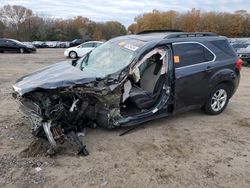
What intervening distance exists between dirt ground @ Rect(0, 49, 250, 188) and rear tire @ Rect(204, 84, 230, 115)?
0.36 metres

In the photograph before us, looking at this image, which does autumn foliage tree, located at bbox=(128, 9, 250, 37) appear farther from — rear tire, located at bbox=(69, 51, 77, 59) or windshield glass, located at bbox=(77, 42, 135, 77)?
windshield glass, located at bbox=(77, 42, 135, 77)

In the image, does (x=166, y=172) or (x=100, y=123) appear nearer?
(x=166, y=172)

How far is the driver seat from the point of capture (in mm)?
5582

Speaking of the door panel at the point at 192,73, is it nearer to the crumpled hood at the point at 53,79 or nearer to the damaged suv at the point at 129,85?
the damaged suv at the point at 129,85

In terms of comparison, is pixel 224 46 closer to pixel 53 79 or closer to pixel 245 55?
pixel 53 79

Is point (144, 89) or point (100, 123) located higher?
point (144, 89)

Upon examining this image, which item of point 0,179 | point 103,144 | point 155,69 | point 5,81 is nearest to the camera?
point 0,179

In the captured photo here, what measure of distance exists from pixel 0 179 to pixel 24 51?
27.9 metres

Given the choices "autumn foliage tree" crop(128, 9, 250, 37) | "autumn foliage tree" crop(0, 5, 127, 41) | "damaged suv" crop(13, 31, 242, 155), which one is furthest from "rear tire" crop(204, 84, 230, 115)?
"autumn foliage tree" crop(128, 9, 250, 37)

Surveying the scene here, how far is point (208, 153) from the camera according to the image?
15.9ft

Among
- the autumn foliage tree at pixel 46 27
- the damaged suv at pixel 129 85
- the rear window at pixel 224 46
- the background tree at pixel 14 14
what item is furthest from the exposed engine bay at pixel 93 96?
the background tree at pixel 14 14

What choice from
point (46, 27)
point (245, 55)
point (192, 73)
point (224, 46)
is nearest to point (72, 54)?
point (245, 55)

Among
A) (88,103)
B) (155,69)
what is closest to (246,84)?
(155,69)

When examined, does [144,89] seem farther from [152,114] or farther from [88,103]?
[88,103]
